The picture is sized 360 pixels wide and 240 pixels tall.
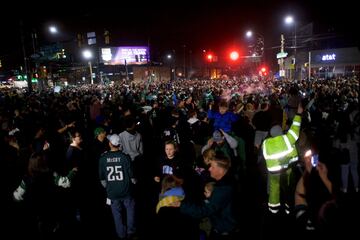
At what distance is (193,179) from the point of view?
658 centimetres

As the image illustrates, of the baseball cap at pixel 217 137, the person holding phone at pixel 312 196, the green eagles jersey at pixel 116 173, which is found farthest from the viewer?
the baseball cap at pixel 217 137

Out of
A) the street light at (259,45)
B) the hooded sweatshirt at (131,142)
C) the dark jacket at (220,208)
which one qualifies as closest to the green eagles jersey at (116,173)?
the hooded sweatshirt at (131,142)

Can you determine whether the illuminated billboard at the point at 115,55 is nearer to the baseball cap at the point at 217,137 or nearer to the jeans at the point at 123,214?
the baseball cap at the point at 217,137

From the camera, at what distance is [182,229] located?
3875mm

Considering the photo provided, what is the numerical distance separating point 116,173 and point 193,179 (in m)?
1.70

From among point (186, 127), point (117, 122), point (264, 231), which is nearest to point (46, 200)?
point (264, 231)

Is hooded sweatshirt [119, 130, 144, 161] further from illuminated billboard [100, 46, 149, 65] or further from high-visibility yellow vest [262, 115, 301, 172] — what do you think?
illuminated billboard [100, 46, 149, 65]

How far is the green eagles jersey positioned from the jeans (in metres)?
0.17

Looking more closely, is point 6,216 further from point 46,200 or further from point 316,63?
point 316,63

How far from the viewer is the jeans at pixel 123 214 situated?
5.76m

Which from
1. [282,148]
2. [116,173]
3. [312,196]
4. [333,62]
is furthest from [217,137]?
[333,62]

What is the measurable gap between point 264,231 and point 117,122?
6.50 m

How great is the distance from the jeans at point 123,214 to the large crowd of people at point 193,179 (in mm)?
18

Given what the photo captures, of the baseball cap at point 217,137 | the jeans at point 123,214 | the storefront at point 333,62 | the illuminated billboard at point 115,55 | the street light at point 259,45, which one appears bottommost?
the jeans at point 123,214
